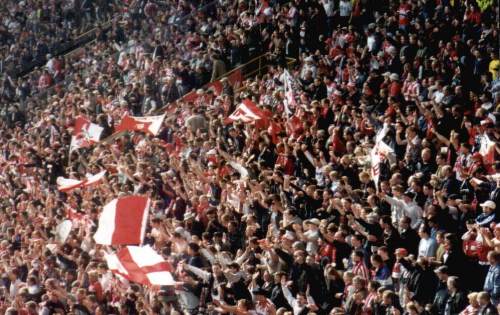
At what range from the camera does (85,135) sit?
22.8 meters

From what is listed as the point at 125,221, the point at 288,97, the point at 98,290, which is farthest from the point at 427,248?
the point at 288,97

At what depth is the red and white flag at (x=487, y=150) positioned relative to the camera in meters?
13.3

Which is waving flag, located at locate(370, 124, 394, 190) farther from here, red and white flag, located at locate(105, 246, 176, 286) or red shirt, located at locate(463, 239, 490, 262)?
red and white flag, located at locate(105, 246, 176, 286)

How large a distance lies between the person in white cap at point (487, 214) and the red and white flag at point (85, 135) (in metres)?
12.4

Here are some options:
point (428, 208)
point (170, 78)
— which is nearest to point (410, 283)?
point (428, 208)

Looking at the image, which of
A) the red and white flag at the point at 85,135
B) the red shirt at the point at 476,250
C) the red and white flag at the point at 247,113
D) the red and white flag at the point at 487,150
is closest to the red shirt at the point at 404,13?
the red and white flag at the point at 247,113

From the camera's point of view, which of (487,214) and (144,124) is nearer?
(487,214)

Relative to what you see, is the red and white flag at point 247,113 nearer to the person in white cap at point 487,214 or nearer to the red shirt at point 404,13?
the red shirt at point 404,13

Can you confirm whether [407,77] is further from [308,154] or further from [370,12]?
[370,12]

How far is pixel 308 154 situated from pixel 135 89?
A: 31.4 ft

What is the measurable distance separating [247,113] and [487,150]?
6.53 metres

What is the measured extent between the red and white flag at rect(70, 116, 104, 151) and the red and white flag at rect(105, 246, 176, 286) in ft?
29.6

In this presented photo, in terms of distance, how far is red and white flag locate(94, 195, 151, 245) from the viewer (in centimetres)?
1424

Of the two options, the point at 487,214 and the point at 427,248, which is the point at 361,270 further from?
the point at 487,214
